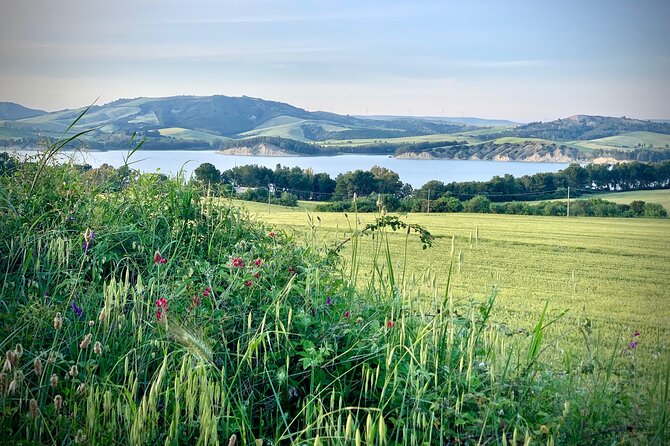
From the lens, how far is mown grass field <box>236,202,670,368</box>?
4699 millimetres

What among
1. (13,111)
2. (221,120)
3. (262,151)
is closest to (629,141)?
(262,151)

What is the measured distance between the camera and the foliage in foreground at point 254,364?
195cm

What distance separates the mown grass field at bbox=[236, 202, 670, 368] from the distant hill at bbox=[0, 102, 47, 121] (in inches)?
75.1

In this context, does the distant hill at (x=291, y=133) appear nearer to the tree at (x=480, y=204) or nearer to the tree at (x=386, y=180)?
the tree at (x=480, y=204)

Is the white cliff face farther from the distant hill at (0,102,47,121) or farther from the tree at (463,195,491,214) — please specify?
the distant hill at (0,102,47,121)

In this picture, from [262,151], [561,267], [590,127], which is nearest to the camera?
[561,267]

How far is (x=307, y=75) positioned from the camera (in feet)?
31.2

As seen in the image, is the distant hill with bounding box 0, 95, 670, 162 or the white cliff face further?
the white cliff face

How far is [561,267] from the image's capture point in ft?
22.9

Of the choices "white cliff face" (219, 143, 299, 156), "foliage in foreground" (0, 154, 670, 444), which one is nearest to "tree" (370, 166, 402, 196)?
"white cliff face" (219, 143, 299, 156)

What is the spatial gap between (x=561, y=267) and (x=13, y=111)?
5817 mm

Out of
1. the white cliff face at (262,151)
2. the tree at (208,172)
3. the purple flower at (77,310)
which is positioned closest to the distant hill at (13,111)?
the tree at (208,172)

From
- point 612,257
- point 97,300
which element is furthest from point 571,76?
point 97,300

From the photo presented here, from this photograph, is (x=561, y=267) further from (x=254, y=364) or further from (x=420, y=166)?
(x=420, y=166)
